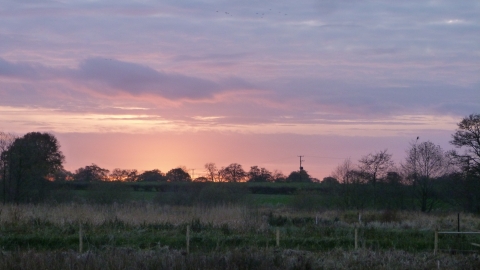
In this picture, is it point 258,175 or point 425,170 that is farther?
point 258,175

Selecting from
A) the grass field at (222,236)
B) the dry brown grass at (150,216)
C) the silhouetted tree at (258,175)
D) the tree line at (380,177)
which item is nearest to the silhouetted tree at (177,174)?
the silhouetted tree at (258,175)

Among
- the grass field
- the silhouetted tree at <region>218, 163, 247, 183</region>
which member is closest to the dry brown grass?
the grass field

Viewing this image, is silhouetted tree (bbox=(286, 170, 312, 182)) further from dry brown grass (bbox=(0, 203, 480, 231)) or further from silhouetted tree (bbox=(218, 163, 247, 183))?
dry brown grass (bbox=(0, 203, 480, 231))

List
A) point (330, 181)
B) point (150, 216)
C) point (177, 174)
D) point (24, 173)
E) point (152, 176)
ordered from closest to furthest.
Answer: point (150, 216)
point (24, 173)
point (330, 181)
point (177, 174)
point (152, 176)

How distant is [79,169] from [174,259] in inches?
2642

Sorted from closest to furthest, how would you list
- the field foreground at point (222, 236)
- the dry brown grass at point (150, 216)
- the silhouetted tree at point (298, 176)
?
1. the field foreground at point (222, 236)
2. the dry brown grass at point (150, 216)
3. the silhouetted tree at point (298, 176)

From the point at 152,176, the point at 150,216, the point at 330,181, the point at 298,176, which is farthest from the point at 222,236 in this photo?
the point at 298,176

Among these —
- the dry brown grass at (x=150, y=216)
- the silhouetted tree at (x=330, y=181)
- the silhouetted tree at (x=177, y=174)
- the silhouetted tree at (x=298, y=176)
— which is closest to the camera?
the dry brown grass at (x=150, y=216)

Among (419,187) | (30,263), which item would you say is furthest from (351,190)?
(30,263)

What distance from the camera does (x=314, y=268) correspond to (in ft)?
43.9

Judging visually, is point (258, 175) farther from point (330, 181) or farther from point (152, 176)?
point (330, 181)

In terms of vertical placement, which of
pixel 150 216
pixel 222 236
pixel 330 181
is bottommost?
pixel 222 236

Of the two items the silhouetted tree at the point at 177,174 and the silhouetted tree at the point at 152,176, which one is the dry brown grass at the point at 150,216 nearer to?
the silhouetted tree at the point at 177,174

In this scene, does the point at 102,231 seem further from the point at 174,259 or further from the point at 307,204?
the point at 307,204
